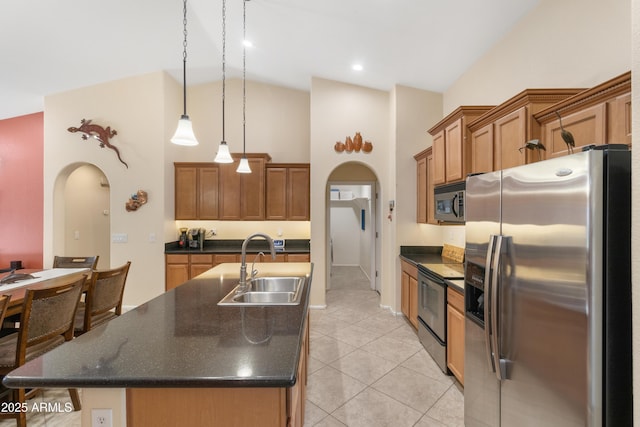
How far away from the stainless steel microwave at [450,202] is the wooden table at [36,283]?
328 centimetres

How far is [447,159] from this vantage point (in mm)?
2971

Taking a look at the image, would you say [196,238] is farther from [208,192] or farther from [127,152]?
[127,152]

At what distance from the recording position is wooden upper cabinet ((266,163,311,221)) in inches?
189

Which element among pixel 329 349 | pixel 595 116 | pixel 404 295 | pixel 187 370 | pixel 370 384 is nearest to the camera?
pixel 187 370

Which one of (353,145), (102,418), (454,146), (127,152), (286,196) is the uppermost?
(353,145)

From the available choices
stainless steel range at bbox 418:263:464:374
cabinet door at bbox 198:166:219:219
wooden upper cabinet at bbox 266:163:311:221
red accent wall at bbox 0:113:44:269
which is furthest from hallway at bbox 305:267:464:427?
red accent wall at bbox 0:113:44:269

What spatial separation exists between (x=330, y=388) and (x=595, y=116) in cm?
264

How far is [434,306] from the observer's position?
9.28 feet

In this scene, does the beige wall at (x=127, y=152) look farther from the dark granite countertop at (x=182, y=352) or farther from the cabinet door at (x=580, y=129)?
the cabinet door at (x=580, y=129)

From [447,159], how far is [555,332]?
2.12 meters

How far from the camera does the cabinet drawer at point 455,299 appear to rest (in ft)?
7.43

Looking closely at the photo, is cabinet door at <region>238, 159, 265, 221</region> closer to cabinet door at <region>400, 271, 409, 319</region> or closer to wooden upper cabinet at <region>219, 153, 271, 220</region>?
wooden upper cabinet at <region>219, 153, 271, 220</region>

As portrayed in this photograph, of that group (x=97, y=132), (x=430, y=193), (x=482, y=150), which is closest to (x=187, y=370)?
(x=482, y=150)

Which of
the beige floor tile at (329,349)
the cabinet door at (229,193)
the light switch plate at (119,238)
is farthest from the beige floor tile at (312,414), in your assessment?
the light switch plate at (119,238)
